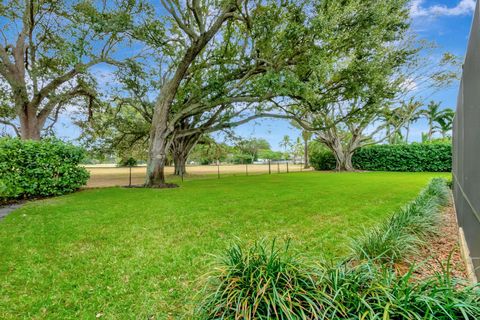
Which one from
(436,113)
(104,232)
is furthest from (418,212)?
(436,113)

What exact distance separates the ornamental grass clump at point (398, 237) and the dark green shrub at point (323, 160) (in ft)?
69.3

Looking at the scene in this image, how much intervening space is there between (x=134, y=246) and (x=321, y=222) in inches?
133

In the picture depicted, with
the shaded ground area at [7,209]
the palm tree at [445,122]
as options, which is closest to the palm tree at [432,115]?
the palm tree at [445,122]

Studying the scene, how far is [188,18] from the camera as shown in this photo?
37.4 feet

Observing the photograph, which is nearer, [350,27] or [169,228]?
[169,228]

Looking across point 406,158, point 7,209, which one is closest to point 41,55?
point 7,209

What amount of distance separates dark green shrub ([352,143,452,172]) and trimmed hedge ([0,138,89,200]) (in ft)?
72.2

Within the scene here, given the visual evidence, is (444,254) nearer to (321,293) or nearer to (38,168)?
(321,293)

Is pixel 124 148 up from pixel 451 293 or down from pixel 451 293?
up

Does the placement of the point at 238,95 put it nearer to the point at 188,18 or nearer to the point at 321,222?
the point at 188,18

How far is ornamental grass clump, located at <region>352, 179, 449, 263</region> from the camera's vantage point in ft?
9.60

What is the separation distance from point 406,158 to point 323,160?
6.72 meters

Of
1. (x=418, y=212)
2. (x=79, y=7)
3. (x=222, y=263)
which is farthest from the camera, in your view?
(x=79, y=7)

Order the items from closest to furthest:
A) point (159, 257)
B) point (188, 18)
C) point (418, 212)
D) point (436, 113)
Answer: point (159, 257) → point (418, 212) → point (188, 18) → point (436, 113)
